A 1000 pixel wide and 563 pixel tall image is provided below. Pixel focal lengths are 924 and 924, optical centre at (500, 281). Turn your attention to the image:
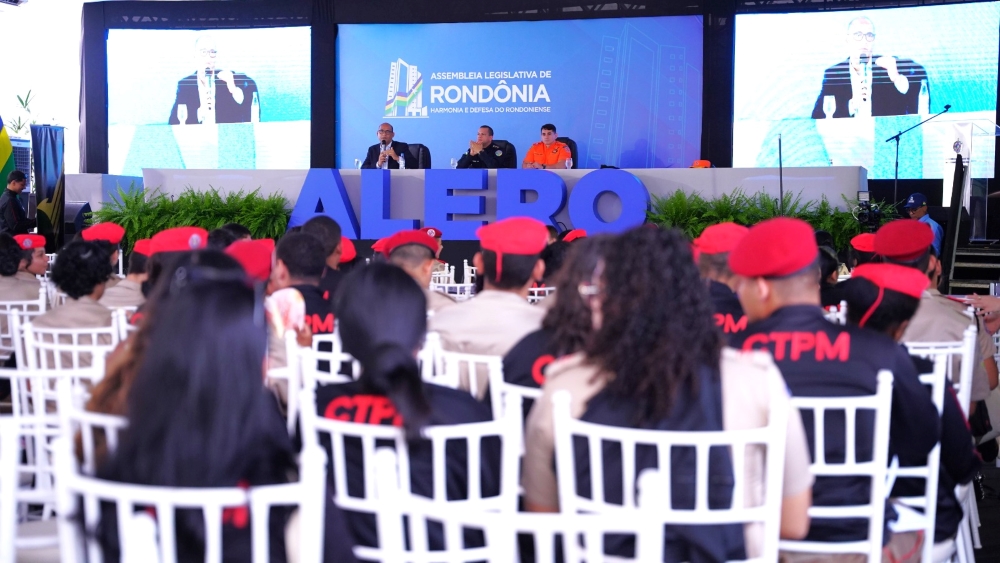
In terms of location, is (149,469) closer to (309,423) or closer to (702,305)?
(309,423)

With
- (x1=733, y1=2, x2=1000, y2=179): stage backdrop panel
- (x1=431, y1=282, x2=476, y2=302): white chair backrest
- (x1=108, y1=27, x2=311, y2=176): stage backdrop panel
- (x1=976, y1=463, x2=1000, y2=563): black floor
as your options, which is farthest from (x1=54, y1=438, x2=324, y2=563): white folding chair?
(x1=108, y1=27, x2=311, y2=176): stage backdrop panel

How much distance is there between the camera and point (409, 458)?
5.74ft

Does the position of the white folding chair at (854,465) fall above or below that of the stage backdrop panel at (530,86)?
below

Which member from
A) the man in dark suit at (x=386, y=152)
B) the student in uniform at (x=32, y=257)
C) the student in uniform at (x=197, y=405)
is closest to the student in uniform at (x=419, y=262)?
the student in uniform at (x=197, y=405)

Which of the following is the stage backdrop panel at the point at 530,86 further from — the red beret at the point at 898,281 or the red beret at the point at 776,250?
the red beret at the point at 776,250

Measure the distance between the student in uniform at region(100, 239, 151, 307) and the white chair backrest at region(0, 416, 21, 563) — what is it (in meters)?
2.53

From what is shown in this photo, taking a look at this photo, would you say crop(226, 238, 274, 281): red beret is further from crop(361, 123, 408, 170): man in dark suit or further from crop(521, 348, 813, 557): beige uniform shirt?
crop(361, 123, 408, 170): man in dark suit

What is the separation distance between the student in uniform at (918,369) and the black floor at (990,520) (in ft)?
4.13

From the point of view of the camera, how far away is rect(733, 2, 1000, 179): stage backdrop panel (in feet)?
34.1

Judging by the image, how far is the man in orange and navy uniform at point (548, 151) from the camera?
30.9 feet

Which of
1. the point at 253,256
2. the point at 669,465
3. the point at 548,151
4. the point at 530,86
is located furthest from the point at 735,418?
the point at 530,86

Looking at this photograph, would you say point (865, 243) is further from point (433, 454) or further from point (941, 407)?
point (433, 454)

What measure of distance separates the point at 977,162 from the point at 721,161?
270cm

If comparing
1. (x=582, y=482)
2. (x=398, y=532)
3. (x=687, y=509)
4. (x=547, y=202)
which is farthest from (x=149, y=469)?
(x=547, y=202)
